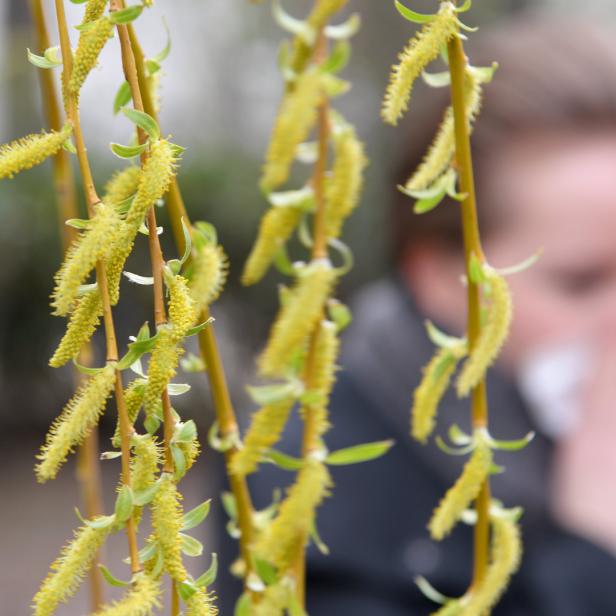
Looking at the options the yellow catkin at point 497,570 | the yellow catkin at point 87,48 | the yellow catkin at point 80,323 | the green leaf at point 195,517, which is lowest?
the yellow catkin at point 497,570

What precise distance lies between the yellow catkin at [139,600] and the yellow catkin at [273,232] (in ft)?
0.24

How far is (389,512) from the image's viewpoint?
121 cm

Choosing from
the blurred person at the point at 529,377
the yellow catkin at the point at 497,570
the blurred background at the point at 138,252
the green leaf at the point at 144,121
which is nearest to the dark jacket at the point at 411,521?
the blurred person at the point at 529,377

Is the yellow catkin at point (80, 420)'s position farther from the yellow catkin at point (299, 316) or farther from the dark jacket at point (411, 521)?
the dark jacket at point (411, 521)

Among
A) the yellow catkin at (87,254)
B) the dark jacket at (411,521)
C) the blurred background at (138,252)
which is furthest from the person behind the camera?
the blurred background at (138,252)

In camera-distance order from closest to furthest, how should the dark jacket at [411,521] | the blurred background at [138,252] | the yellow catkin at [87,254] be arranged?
the yellow catkin at [87,254] → the dark jacket at [411,521] → the blurred background at [138,252]

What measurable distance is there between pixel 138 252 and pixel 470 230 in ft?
7.15

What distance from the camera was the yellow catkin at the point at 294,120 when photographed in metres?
0.19

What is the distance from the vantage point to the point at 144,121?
0.17 meters

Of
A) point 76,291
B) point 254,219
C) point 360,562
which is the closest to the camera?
point 76,291

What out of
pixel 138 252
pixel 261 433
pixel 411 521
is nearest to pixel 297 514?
pixel 261 433

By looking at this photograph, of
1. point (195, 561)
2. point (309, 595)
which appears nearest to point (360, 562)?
point (309, 595)

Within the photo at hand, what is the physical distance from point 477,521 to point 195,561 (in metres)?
1.47

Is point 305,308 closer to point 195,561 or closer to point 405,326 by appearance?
point 405,326
